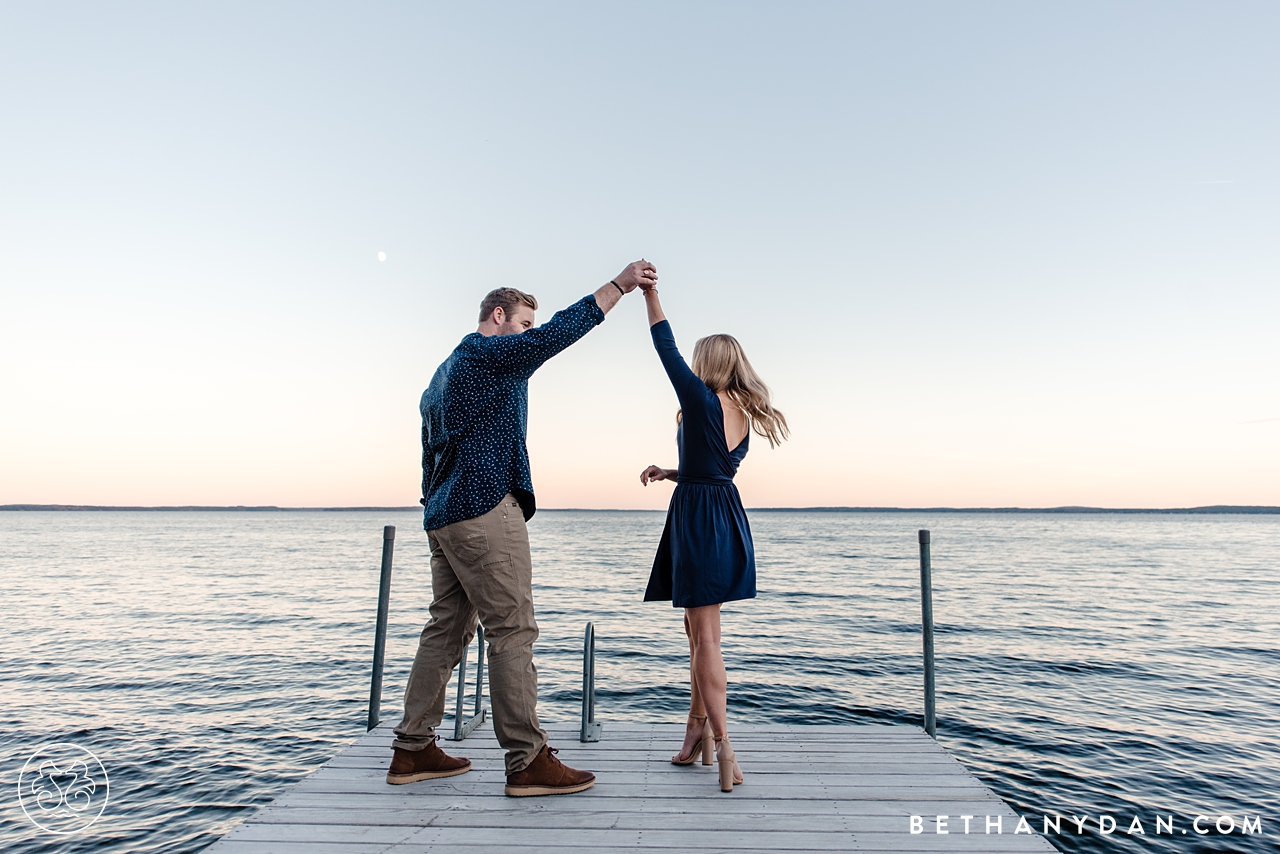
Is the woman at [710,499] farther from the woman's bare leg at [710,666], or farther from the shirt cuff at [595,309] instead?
the shirt cuff at [595,309]

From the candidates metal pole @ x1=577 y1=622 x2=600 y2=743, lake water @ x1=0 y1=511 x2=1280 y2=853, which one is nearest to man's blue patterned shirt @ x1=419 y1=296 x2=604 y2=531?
metal pole @ x1=577 y1=622 x2=600 y2=743

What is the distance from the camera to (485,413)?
3.09 m

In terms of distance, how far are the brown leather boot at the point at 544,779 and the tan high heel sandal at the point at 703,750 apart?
0.57m

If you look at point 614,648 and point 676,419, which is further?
point 614,648

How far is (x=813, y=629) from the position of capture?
1636cm

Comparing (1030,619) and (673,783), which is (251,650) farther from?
(1030,619)

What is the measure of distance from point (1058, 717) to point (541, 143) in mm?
11121

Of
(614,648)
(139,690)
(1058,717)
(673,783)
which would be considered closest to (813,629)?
(614,648)

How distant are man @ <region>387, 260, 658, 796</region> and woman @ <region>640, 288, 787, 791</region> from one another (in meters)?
0.48

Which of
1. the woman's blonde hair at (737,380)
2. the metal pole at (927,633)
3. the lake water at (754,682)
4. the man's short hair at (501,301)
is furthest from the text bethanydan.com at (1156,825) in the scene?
the man's short hair at (501,301)

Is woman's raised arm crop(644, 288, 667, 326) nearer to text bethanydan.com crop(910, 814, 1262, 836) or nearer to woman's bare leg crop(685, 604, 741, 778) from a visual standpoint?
woman's bare leg crop(685, 604, 741, 778)

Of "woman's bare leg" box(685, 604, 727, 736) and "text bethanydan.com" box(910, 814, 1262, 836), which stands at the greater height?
"woman's bare leg" box(685, 604, 727, 736)

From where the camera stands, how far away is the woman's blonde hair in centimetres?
329

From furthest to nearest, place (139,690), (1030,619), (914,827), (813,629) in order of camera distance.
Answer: (1030,619)
(813,629)
(139,690)
(914,827)
